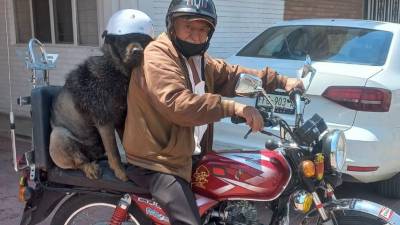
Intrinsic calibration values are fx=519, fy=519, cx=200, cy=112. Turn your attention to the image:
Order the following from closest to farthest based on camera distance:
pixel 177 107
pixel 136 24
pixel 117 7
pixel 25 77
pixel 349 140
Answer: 1. pixel 177 107
2. pixel 136 24
3. pixel 349 140
4. pixel 117 7
5. pixel 25 77

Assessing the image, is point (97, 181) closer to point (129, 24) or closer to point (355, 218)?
point (129, 24)

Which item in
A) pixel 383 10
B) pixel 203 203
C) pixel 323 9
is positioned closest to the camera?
pixel 203 203

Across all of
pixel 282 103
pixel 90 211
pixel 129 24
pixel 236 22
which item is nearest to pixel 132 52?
pixel 129 24

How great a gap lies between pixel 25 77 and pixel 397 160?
632 centimetres

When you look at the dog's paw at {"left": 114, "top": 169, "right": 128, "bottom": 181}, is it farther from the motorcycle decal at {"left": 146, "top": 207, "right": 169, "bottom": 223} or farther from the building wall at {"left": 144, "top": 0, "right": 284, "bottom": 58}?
the building wall at {"left": 144, "top": 0, "right": 284, "bottom": 58}

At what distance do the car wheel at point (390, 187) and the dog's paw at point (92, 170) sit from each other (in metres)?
2.89

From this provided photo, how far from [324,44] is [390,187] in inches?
55.2

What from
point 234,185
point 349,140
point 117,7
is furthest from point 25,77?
point 234,185

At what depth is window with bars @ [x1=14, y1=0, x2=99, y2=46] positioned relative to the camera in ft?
24.8

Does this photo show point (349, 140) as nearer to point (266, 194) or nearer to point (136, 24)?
point (266, 194)

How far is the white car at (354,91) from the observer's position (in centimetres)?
386

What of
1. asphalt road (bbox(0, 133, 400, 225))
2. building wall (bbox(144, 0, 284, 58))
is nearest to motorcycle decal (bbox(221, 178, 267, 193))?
asphalt road (bbox(0, 133, 400, 225))

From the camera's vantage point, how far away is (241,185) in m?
2.49

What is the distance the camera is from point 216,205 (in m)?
2.61
